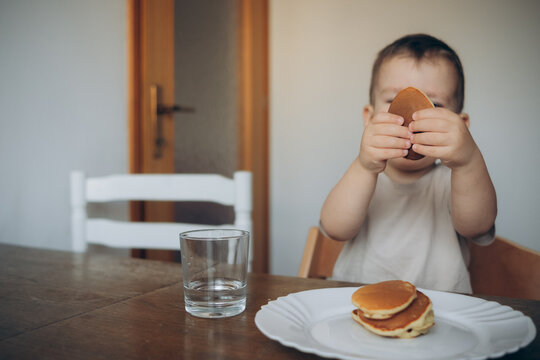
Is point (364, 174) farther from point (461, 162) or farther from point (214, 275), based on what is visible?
point (214, 275)

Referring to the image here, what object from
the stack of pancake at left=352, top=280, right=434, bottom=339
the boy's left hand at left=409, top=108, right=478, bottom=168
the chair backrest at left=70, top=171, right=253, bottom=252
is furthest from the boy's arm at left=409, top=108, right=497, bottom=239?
the chair backrest at left=70, top=171, right=253, bottom=252

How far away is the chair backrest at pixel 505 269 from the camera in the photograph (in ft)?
2.19

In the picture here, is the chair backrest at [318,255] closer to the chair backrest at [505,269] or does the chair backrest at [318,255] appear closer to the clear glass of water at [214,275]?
the chair backrest at [505,269]

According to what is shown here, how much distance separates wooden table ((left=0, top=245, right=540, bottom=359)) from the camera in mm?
302

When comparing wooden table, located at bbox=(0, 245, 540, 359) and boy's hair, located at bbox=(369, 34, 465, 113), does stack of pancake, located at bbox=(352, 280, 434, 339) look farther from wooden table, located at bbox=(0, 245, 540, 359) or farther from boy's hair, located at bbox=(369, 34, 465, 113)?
boy's hair, located at bbox=(369, 34, 465, 113)

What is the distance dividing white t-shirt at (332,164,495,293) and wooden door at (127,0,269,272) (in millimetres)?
880

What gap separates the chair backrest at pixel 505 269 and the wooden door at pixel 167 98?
40.3 inches

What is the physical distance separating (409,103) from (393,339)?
12.2 inches

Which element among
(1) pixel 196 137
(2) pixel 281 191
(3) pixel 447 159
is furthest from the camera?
(2) pixel 281 191

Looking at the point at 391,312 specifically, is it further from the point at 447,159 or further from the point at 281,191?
the point at 281,191

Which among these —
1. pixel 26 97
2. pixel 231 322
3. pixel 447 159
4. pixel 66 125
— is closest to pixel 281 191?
pixel 66 125

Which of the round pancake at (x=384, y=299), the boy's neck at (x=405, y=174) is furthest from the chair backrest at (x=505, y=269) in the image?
the round pancake at (x=384, y=299)

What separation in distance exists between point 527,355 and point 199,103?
155 centimetres

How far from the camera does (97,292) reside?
0.48 meters
